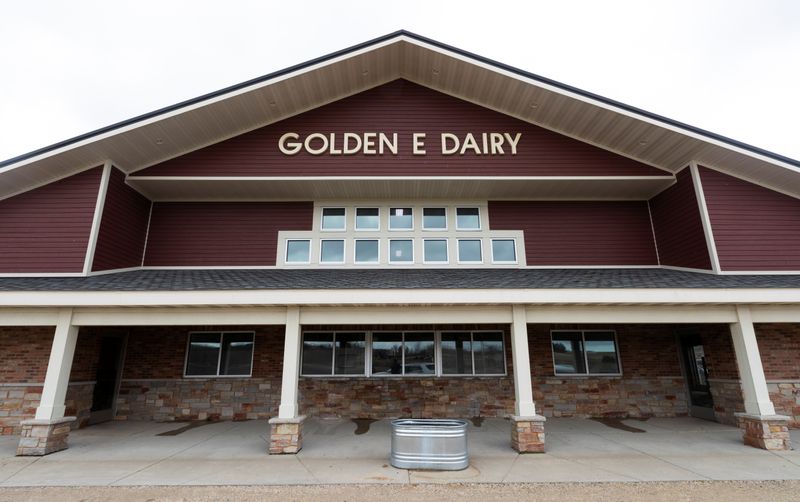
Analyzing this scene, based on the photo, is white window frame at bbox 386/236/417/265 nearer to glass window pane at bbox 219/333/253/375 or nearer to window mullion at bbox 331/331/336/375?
window mullion at bbox 331/331/336/375

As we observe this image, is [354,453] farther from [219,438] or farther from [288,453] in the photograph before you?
[219,438]

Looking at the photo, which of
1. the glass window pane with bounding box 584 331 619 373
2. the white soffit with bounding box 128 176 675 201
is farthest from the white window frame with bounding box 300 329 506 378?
the white soffit with bounding box 128 176 675 201

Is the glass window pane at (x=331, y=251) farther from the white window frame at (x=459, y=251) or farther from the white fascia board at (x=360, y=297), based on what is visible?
the white fascia board at (x=360, y=297)

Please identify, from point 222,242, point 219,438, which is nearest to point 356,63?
point 222,242

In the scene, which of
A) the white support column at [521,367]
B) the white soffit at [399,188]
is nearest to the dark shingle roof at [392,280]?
the white support column at [521,367]

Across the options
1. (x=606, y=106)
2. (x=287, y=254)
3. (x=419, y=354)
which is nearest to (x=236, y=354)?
(x=287, y=254)

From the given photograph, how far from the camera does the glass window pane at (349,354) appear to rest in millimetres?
12052

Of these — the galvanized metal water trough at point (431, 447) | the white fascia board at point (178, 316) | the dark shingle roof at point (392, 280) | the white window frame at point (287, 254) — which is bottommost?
the galvanized metal water trough at point (431, 447)

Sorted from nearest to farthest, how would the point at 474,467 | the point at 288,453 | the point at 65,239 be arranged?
the point at 474,467
the point at 288,453
the point at 65,239

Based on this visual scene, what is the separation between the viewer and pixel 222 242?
1259cm

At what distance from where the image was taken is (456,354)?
12.1 m

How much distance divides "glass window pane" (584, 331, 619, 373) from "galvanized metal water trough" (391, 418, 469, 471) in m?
6.44

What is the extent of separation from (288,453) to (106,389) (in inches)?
268

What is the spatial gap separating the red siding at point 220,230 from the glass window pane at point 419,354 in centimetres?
469
